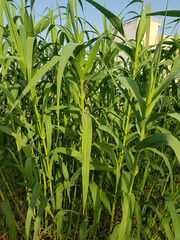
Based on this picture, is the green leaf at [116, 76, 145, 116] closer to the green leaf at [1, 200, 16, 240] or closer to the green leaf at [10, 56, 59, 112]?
the green leaf at [10, 56, 59, 112]

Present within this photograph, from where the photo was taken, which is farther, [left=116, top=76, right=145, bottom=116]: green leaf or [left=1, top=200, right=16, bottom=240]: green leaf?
[left=1, top=200, right=16, bottom=240]: green leaf

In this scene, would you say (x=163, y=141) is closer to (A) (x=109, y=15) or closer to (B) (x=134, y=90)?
(B) (x=134, y=90)

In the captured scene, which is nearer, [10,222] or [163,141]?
[163,141]

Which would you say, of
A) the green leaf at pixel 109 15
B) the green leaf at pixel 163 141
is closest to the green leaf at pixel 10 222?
the green leaf at pixel 163 141

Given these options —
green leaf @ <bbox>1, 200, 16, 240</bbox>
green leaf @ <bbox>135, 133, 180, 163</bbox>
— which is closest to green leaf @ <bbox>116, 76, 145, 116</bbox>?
green leaf @ <bbox>135, 133, 180, 163</bbox>

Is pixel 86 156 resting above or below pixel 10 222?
above

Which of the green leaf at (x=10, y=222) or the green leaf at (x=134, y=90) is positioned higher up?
the green leaf at (x=134, y=90)

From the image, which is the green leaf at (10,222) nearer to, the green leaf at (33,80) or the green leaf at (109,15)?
the green leaf at (33,80)

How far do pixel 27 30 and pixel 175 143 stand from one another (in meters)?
0.50

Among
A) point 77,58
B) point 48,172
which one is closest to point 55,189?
point 48,172

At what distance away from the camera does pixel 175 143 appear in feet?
1.21

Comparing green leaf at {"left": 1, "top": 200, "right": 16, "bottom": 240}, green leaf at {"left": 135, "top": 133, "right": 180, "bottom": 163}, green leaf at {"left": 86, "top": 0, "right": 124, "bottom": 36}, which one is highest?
green leaf at {"left": 86, "top": 0, "right": 124, "bottom": 36}

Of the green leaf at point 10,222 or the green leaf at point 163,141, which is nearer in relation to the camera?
the green leaf at point 163,141

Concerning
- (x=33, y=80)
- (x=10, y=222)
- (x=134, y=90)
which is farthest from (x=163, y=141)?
(x=10, y=222)
